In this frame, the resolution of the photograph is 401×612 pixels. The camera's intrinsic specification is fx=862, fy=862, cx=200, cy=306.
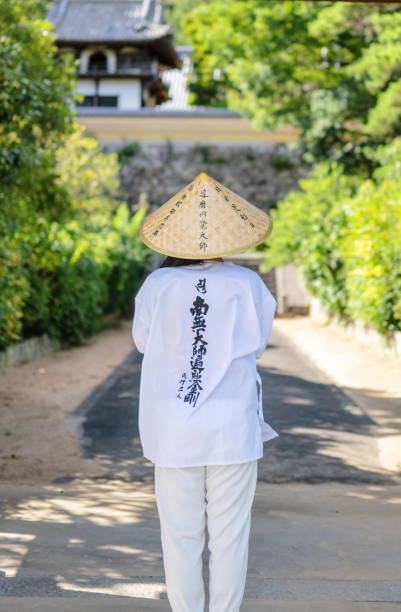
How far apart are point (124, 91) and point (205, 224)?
111ft

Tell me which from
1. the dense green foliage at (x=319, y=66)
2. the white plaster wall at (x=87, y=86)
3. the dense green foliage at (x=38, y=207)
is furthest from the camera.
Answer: the white plaster wall at (x=87, y=86)

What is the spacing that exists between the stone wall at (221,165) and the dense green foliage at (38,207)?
13.7 metres

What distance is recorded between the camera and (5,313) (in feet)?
35.2

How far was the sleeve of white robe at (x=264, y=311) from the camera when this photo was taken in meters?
3.26

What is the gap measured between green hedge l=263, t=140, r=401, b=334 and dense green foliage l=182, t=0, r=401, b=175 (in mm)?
761

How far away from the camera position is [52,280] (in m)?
15.0

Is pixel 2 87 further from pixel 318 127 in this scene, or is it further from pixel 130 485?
pixel 318 127

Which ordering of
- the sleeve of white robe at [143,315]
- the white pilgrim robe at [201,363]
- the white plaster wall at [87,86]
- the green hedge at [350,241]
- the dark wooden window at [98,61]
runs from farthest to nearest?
the dark wooden window at [98,61] → the white plaster wall at [87,86] → the green hedge at [350,241] → the sleeve of white robe at [143,315] → the white pilgrim robe at [201,363]

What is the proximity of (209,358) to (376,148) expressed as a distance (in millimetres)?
15364

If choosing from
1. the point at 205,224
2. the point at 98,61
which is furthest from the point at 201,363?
the point at 98,61

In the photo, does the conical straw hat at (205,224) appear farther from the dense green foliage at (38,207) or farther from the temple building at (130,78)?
the temple building at (130,78)

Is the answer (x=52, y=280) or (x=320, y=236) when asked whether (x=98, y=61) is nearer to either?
(x=320, y=236)

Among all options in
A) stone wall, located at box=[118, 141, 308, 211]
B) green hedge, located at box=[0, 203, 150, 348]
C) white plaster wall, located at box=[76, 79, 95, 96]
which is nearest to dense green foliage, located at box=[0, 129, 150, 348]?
green hedge, located at box=[0, 203, 150, 348]

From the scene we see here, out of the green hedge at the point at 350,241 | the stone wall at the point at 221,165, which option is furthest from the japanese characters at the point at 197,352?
the stone wall at the point at 221,165
